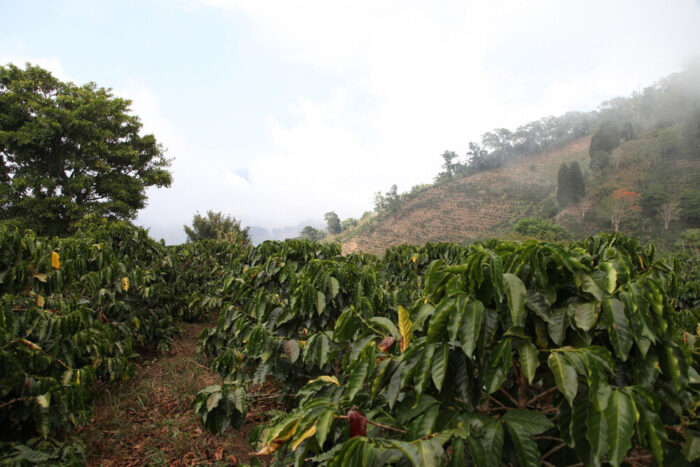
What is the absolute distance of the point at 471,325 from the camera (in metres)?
1.01

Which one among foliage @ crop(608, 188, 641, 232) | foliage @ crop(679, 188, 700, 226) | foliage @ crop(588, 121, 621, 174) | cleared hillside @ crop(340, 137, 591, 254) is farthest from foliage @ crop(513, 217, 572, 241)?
foliage @ crop(588, 121, 621, 174)

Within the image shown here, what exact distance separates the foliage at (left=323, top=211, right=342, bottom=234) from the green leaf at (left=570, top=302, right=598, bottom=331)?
194 feet

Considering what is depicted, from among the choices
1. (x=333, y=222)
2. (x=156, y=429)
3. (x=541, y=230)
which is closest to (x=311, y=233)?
(x=333, y=222)

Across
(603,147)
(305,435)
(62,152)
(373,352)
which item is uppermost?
(62,152)

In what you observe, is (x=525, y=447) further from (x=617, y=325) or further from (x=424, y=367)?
(x=617, y=325)

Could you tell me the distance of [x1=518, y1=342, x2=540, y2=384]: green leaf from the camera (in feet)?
3.24

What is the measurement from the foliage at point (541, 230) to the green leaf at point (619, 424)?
110ft

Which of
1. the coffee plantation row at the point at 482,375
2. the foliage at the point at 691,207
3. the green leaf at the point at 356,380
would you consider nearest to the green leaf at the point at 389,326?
the coffee plantation row at the point at 482,375

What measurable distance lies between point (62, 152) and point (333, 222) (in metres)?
46.2

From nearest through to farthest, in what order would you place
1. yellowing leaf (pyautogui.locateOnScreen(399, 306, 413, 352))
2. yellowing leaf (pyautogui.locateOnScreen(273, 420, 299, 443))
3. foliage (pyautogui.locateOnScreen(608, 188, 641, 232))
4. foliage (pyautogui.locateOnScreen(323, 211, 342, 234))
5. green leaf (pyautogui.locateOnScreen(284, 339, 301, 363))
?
yellowing leaf (pyautogui.locateOnScreen(273, 420, 299, 443))
yellowing leaf (pyautogui.locateOnScreen(399, 306, 413, 352))
green leaf (pyautogui.locateOnScreen(284, 339, 301, 363))
foliage (pyautogui.locateOnScreen(608, 188, 641, 232))
foliage (pyautogui.locateOnScreen(323, 211, 342, 234))

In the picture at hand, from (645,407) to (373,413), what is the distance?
2.58ft

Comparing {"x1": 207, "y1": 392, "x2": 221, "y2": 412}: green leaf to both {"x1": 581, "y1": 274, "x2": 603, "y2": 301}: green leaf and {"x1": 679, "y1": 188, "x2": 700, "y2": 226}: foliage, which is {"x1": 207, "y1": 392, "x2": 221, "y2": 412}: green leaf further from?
{"x1": 679, "y1": 188, "x2": 700, "y2": 226}: foliage

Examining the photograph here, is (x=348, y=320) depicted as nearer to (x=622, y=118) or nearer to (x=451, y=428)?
(x=451, y=428)

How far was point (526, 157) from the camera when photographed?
65.2 metres
